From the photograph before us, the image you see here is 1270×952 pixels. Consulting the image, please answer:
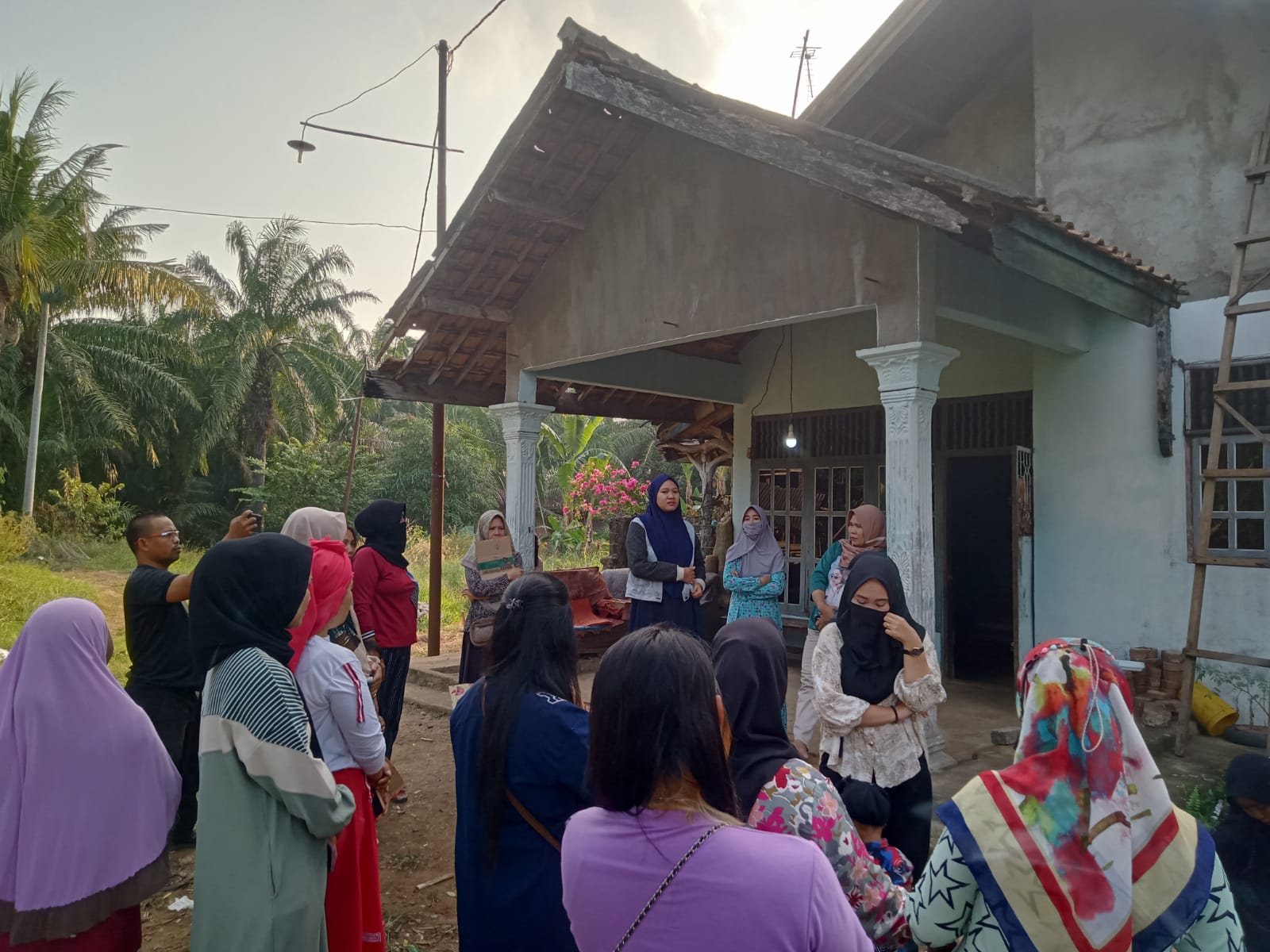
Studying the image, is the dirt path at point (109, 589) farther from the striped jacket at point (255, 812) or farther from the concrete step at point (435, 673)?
the striped jacket at point (255, 812)

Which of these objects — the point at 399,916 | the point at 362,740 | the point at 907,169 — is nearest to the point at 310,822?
the point at 362,740

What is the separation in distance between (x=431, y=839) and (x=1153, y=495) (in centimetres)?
536

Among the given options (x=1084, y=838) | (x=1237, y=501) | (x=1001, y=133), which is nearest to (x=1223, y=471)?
(x=1237, y=501)

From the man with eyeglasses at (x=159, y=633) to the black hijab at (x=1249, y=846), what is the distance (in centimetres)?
382

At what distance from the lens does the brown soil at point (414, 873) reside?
3.28 meters

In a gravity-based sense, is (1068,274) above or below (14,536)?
above

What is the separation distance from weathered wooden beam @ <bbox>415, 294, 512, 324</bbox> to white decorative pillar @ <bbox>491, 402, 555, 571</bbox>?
78 centimetres

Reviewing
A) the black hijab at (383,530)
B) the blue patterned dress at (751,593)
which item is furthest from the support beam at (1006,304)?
the black hijab at (383,530)

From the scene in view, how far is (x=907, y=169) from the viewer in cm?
425

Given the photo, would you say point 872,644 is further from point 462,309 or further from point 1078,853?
point 462,309

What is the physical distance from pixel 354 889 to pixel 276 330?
77.3 ft

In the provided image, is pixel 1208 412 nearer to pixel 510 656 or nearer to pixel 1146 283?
pixel 1146 283

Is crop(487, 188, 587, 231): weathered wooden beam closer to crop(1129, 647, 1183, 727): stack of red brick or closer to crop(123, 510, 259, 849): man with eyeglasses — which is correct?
crop(123, 510, 259, 849): man with eyeglasses

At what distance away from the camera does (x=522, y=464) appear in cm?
726
